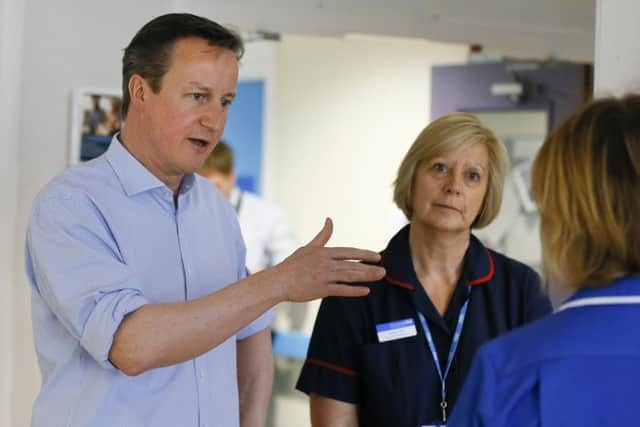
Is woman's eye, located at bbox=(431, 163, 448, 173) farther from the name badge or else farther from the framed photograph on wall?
the framed photograph on wall

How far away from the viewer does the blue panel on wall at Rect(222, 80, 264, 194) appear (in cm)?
603

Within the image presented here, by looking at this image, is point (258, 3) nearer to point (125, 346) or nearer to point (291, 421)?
point (125, 346)

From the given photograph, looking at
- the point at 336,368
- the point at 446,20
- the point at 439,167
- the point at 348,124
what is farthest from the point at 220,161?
the point at 336,368

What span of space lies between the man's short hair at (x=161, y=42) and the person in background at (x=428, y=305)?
62 centimetres

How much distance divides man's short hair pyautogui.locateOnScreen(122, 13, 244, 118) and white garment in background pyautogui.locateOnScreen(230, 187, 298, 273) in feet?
10.8

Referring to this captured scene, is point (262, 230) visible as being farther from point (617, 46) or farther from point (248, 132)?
point (617, 46)

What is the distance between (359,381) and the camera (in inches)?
84.4

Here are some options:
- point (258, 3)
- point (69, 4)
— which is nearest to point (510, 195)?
point (258, 3)

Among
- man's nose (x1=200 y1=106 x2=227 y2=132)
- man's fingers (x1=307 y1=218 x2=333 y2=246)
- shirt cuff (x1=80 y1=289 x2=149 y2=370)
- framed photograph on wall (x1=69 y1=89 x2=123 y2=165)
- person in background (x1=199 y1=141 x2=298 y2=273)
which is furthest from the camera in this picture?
person in background (x1=199 y1=141 x2=298 y2=273)

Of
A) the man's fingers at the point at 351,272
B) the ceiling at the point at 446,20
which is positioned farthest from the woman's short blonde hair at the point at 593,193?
the ceiling at the point at 446,20

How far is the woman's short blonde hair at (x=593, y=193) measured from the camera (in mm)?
1142

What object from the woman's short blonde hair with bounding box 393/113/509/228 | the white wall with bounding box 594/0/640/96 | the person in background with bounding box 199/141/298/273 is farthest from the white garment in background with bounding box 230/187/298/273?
the white wall with bounding box 594/0/640/96

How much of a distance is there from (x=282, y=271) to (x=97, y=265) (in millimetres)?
331

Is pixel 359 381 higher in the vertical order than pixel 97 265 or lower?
lower
